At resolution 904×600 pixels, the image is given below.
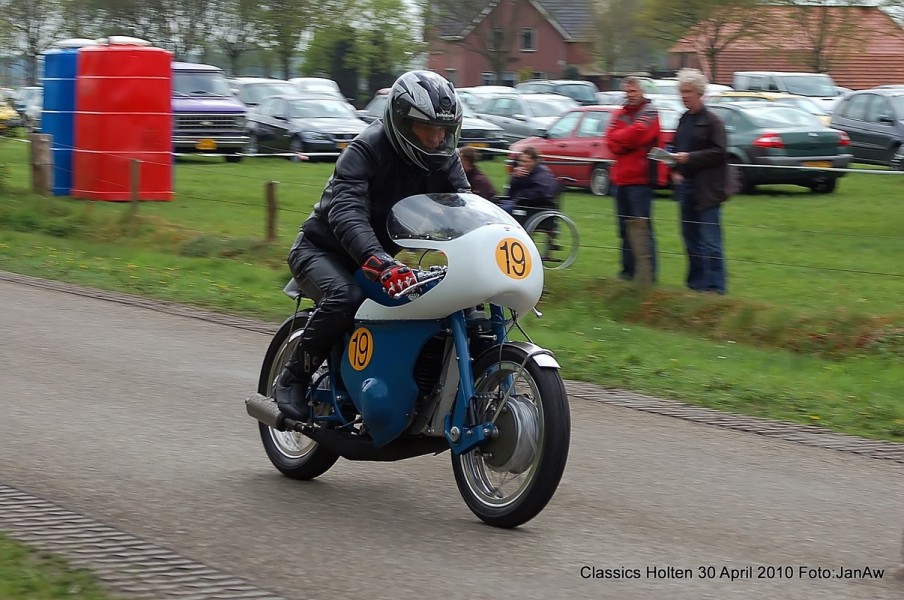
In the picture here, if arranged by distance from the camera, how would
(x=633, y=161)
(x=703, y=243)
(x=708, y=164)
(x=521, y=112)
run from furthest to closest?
(x=521, y=112) → (x=633, y=161) → (x=703, y=243) → (x=708, y=164)

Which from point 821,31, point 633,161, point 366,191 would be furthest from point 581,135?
point 821,31

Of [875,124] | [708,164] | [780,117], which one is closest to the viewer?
[708,164]

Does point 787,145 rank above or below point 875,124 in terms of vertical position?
below

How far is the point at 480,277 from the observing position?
5.21m

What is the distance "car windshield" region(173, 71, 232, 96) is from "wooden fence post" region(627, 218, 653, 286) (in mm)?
20435

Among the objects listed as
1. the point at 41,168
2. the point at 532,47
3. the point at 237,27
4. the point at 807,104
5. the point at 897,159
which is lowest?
the point at 41,168

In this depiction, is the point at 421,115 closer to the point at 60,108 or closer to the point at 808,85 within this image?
the point at 60,108

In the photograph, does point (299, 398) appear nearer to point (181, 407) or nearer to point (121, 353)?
point (181, 407)

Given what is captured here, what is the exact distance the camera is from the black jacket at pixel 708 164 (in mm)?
11906

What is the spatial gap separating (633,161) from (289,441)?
6.64m

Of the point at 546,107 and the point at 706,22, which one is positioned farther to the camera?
Result: the point at 706,22

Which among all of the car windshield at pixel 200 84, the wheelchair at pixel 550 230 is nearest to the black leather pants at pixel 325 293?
the wheelchair at pixel 550 230

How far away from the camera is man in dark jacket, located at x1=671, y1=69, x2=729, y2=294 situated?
11.9 m

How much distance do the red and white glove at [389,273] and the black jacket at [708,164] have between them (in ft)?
22.8
